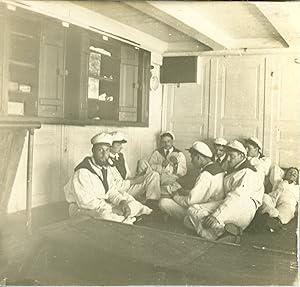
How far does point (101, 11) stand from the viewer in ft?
7.45

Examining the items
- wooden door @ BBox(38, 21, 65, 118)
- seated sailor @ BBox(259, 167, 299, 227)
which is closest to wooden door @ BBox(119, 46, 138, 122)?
wooden door @ BBox(38, 21, 65, 118)

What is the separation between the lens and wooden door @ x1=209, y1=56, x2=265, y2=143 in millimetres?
3184

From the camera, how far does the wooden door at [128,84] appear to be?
2887mm

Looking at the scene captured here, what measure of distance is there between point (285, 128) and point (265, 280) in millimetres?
1925

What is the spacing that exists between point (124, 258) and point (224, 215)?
24.4 inches

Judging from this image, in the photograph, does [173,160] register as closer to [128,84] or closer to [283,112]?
[128,84]

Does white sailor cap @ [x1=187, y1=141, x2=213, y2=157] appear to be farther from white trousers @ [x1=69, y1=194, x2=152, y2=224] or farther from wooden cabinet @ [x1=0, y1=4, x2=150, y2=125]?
wooden cabinet @ [x1=0, y1=4, x2=150, y2=125]

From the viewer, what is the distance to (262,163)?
9.82ft

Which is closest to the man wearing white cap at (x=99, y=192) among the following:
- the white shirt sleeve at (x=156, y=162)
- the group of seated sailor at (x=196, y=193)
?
the group of seated sailor at (x=196, y=193)

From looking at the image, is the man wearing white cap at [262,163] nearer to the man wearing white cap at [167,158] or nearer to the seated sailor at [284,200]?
the seated sailor at [284,200]

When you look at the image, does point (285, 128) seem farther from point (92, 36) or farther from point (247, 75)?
point (92, 36)

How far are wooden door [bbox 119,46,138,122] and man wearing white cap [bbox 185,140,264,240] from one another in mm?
1060

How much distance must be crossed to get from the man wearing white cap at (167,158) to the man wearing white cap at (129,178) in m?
0.24

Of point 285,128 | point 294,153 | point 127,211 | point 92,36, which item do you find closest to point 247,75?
point 285,128
